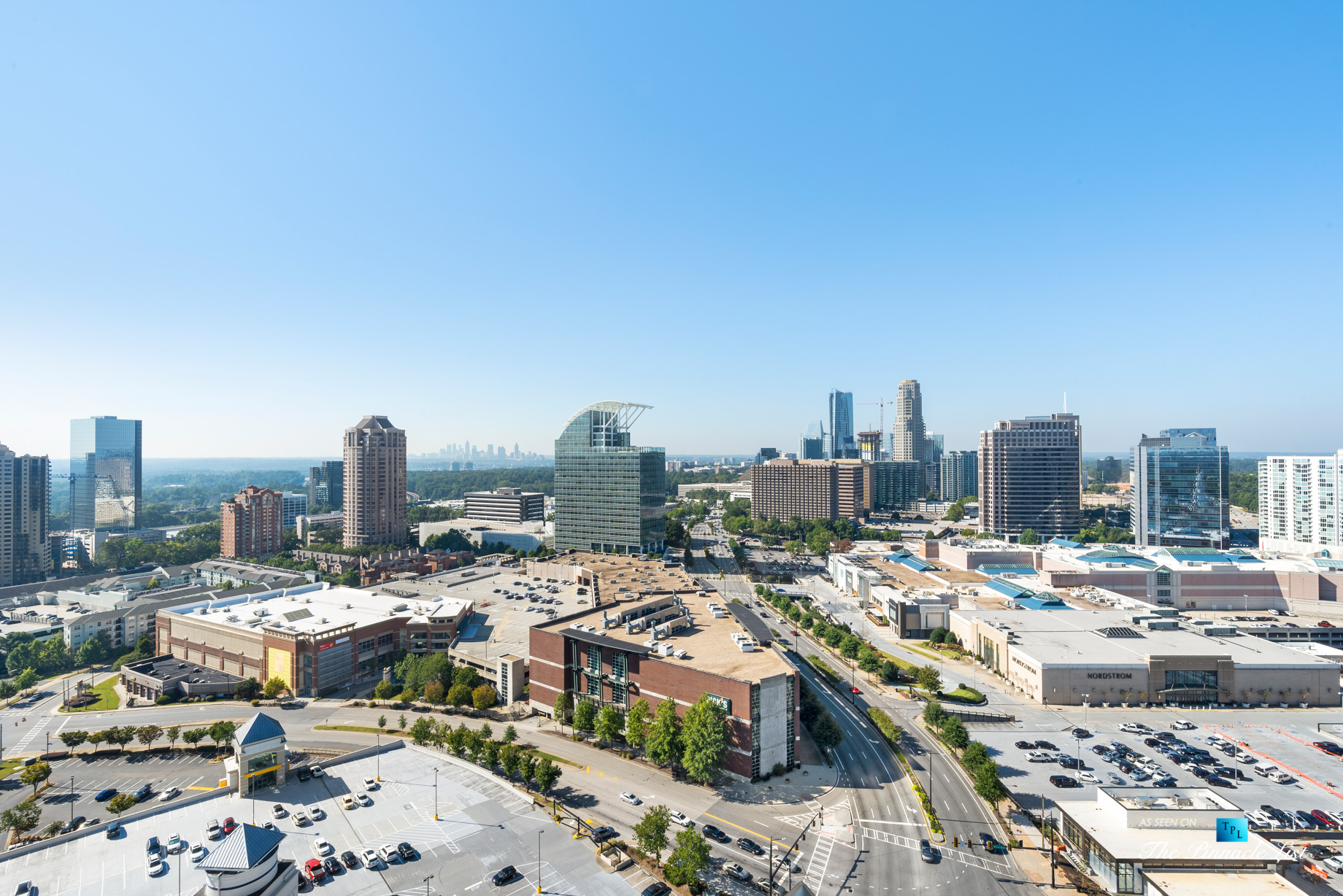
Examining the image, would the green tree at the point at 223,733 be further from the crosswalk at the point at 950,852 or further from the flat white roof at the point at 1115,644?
the flat white roof at the point at 1115,644

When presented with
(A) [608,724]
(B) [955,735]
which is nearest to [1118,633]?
(B) [955,735]

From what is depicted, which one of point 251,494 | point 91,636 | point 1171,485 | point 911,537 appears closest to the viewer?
point 91,636

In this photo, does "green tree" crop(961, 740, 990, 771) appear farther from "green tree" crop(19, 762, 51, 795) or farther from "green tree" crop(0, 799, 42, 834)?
"green tree" crop(19, 762, 51, 795)

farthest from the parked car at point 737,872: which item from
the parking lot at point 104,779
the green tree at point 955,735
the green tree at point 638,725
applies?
the parking lot at point 104,779

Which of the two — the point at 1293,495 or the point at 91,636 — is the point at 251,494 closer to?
the point at 91,636

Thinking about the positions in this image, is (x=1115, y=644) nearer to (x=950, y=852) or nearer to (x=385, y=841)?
(x=950, y=852)

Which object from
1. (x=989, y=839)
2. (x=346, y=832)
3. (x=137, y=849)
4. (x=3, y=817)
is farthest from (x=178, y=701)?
(x=989, y=839)
